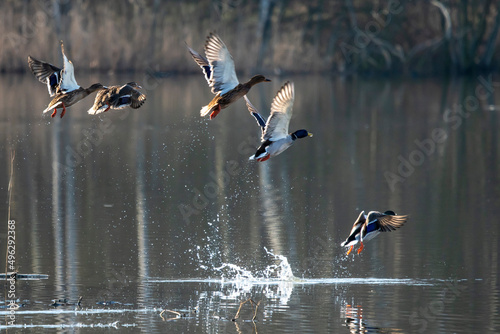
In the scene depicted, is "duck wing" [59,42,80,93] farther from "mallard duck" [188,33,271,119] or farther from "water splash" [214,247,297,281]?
"water splash" [214,247,297,281]

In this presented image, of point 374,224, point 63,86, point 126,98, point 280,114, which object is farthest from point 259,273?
point 63,86

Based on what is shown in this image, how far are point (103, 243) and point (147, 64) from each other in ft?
91.8

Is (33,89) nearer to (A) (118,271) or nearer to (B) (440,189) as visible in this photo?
(B) (440,189)

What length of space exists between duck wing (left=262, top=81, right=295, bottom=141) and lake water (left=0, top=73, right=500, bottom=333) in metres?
1.58

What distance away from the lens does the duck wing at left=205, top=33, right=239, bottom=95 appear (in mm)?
10891

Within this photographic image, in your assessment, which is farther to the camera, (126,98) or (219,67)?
(219,67)

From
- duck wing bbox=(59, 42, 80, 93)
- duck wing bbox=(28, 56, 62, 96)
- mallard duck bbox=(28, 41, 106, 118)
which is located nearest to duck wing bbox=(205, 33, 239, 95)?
mallard duck bbox=(28, 41, 106, 118)

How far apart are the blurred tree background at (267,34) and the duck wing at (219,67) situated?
90.9 feet

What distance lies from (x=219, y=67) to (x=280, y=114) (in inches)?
39.2

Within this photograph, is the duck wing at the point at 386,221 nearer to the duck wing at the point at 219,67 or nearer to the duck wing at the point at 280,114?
the duck wing at the point at 280,114

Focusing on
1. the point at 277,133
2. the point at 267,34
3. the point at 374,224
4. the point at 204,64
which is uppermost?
the point at 267,34

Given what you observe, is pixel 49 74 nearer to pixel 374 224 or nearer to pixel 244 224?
pixel 374 224

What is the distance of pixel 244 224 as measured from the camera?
48.0ft

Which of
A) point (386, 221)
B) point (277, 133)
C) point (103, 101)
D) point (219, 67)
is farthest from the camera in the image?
point (219, 67)
